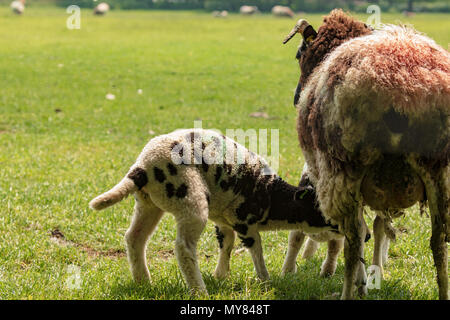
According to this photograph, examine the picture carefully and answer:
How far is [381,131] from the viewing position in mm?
3555

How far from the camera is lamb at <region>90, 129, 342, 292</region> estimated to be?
429 centimetres

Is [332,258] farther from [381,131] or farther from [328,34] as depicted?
[328,34]

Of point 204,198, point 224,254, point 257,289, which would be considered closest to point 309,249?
point 224,254

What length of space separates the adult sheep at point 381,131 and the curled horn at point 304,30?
3.78ft

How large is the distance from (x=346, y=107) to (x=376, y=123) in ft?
0.67

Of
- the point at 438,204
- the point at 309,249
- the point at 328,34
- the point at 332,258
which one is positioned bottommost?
the point at 309,249

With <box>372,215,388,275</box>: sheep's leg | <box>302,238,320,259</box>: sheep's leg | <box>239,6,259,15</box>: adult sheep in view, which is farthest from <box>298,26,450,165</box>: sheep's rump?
<box>239,6,259,15</box>: adult sheep

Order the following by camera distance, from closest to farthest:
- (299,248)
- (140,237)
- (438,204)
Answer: (438,204) < (140,237) < (299,248)

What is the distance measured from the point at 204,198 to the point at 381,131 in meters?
1.48

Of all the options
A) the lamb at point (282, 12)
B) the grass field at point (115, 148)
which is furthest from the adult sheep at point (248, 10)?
the grass field at point (115, 148)

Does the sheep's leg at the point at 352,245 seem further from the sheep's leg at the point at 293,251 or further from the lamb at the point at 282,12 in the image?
the lamb at the point at 282,12

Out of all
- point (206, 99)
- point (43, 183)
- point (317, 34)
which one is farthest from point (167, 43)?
point (317, 34)

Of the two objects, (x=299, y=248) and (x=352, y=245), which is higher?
(x=352, y=245)
